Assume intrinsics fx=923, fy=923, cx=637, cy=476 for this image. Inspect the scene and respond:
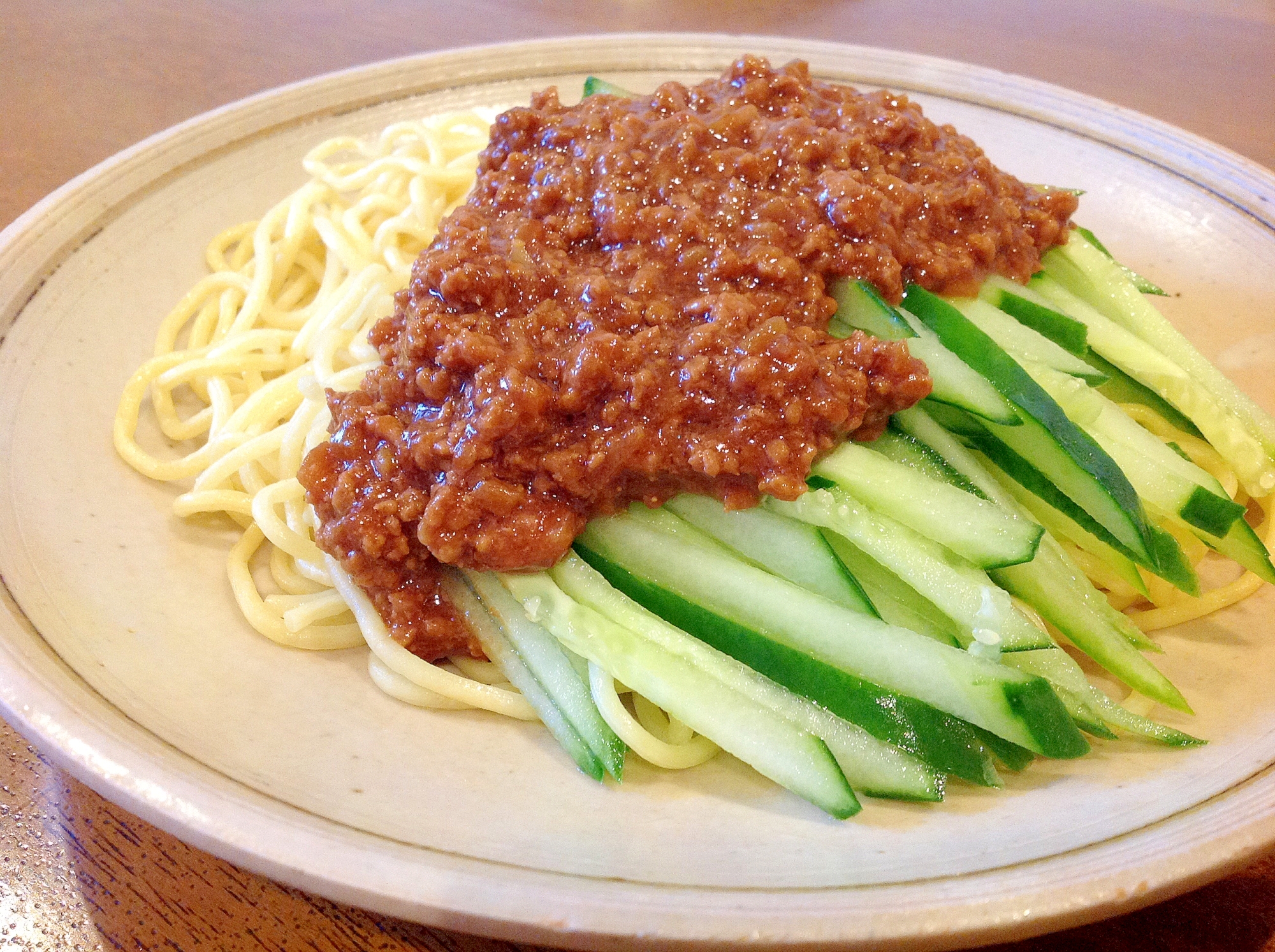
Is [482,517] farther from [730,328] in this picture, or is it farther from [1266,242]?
[1266,242]

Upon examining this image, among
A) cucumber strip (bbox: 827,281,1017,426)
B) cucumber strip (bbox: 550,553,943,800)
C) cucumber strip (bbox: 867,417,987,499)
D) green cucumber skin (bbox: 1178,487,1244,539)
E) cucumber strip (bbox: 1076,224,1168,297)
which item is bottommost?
cucumber strip (bbox: 550,553,943,800)

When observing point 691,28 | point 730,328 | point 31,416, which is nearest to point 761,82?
point 730,328

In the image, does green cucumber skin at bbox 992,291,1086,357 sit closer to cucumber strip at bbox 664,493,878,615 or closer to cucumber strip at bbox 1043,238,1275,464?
cucumber strip at bbox 1043,238,1275,464

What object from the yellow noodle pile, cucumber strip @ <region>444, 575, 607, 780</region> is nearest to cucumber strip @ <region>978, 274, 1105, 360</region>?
the yellow noodle pile

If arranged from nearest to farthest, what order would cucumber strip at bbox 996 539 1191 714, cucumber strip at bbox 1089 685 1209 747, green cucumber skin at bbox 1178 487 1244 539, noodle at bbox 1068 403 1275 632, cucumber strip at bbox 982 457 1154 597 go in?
cucumber strip at bbox 1089 685 1209 747 → cucumber strip at bbox 996 539 1191 714 → green cucumber skin at bbox 1178 487 1244 539 → cucumber strip at bbox 982 457 1154 597 → noodle at bbox 1068 403 1275 632

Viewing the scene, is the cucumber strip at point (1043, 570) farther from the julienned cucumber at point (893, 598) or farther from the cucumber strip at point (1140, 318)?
the cucumber strip at point (1140, 318)

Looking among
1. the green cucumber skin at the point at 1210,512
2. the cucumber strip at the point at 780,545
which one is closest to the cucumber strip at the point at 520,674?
the cucumber strip at the point at 780,545
